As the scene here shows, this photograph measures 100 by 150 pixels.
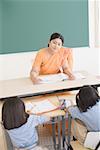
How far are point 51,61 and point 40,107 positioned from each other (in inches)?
33.4

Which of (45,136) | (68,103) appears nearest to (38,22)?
(45,136)

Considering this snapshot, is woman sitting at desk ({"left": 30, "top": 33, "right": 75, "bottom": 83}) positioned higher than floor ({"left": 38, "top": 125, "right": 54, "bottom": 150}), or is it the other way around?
woman sitting at desk ({"left": 30, "top": 33, "right": 75, "bottom": 83})

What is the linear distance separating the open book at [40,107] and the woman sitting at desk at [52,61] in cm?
55

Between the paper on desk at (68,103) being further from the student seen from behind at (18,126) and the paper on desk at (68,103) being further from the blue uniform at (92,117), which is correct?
the student seen from behind at (18,126)

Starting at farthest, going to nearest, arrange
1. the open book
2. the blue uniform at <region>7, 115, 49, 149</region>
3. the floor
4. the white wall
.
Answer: the white wall
the floor
the open book
the blue uniform at <region>7, 115, 49, 149</region>

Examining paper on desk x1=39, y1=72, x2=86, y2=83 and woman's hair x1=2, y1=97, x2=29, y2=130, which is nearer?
woman's hair x1=2, y1=97, x2=29, y2=130

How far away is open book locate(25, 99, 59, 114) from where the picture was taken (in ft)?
6.44

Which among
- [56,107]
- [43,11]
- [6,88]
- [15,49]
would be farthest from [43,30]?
[56,107]

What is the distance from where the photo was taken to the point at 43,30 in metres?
3.89

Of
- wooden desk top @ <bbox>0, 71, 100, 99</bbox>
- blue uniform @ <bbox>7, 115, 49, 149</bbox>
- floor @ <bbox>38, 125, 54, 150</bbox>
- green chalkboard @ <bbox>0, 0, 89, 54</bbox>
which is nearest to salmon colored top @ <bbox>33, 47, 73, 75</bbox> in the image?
wooden desk top @ <bbox>0, 71, 100, 99</bbox>

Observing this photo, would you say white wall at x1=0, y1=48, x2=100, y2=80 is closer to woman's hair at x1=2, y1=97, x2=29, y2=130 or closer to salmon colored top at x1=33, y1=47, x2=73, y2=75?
salmon colored top at x1=33, y1=47, x2=73, y2=75

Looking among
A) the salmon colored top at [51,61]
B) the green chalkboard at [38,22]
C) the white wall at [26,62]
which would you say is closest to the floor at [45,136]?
the salmon colored top at [51,61]

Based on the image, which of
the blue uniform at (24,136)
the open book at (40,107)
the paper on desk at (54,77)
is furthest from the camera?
the paper on desk at (54,77)

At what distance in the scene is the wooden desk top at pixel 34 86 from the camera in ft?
7.65
